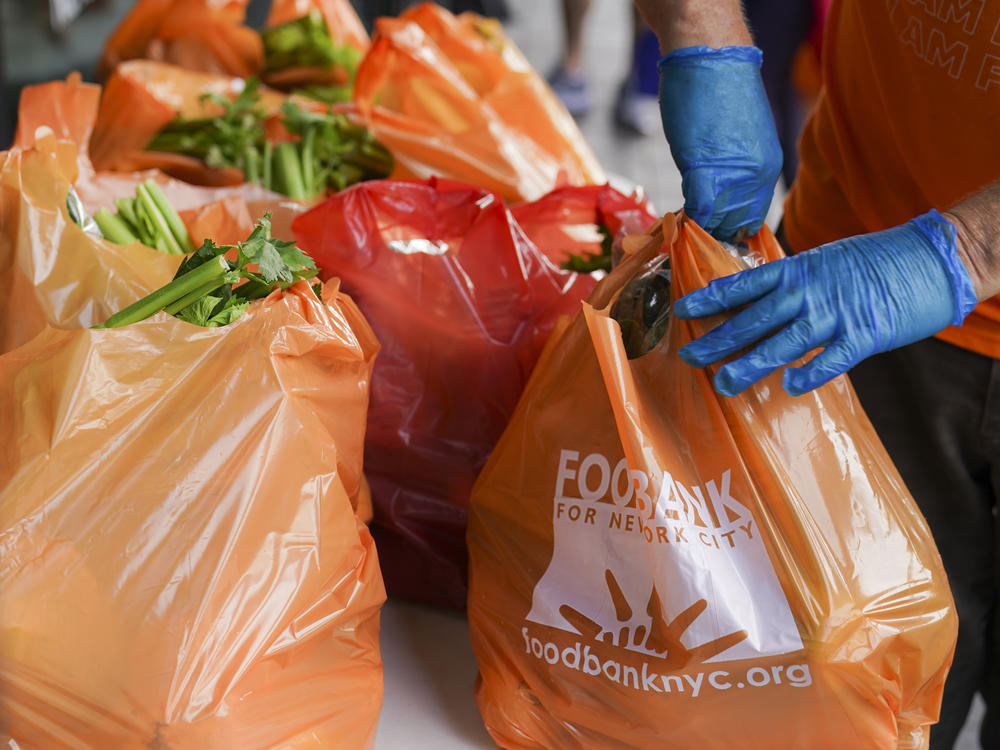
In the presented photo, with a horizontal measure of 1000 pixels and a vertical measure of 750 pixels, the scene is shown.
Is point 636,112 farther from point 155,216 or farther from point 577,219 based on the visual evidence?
point 155,216

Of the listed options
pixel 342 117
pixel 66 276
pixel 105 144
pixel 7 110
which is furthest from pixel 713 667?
pixel 7 110

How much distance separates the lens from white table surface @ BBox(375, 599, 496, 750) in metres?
1.03

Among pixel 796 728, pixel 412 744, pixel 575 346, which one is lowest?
pixel 412 744

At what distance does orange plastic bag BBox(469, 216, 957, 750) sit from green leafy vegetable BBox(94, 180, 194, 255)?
0.54 meters

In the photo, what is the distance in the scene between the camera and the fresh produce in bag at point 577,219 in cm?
132

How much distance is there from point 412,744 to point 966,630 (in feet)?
2.51

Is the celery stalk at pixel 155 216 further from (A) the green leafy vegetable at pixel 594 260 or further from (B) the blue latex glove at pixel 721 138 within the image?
(B) the blue latex glove at pixel 721 138

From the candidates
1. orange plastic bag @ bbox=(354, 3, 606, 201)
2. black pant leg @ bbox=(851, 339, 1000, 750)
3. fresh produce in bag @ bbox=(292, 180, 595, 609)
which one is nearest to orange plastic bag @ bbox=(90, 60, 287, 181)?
orange plastic bag @ bbox=(354, 3, 606, 201)

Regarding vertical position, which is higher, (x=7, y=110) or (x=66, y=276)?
(x=66, y=276)

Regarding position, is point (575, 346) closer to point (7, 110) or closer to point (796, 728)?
point (796, 728)

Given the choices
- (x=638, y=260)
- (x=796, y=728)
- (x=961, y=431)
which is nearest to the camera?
(x=796, y=728)

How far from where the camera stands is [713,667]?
2.85 feet

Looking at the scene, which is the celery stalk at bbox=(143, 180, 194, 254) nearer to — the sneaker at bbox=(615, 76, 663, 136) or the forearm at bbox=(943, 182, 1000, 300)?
the forearm at bbox=(943, 182, 1000, 300)

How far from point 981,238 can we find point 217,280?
2.37ft
